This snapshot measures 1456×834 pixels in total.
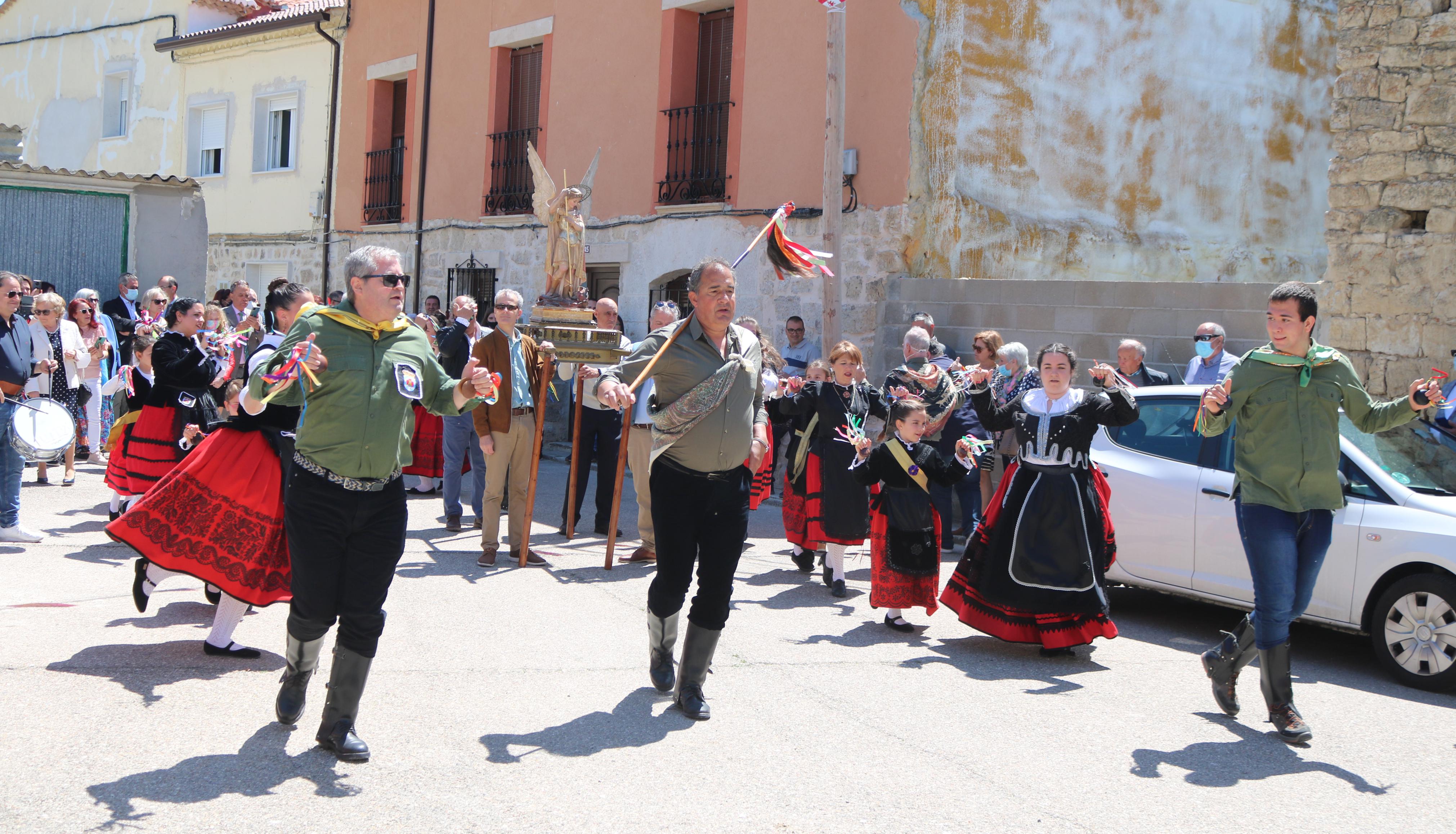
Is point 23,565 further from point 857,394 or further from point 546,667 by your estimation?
point 857,394

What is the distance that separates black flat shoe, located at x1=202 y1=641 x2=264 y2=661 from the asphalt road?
61 mm

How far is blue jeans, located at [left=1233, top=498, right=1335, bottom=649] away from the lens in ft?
16.6

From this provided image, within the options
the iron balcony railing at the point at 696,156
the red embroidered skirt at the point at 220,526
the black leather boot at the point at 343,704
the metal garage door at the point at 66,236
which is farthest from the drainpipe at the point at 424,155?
the black leather boot at the point at 343,704

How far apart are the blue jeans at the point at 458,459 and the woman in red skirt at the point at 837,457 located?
311cm

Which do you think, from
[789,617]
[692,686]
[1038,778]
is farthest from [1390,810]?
[789,617]

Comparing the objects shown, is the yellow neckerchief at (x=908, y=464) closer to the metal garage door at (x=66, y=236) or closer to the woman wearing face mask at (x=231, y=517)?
the woman wearing face mask at (x=231, y=517)

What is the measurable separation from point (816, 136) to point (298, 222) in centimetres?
1213

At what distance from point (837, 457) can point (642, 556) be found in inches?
70.1

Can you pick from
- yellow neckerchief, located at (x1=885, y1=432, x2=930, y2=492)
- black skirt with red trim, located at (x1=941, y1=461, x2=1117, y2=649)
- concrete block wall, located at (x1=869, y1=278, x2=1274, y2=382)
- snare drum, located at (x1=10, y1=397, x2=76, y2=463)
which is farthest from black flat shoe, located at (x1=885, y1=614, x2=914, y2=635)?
snare drum, located at (x1=10, y1=397, x2=76, y2=463)

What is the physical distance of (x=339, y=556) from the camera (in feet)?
14.4

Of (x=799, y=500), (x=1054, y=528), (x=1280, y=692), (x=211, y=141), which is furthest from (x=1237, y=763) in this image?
(x=211, y=141)

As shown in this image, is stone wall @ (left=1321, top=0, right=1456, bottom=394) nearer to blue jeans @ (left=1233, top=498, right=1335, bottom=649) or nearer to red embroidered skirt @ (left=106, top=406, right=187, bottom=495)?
blue jeans @ (left=1233, top=498, right=1335, bottom=649)

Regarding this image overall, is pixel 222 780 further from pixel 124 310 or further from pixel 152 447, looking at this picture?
pixel 124 310

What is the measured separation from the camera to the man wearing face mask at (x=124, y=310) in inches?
599
